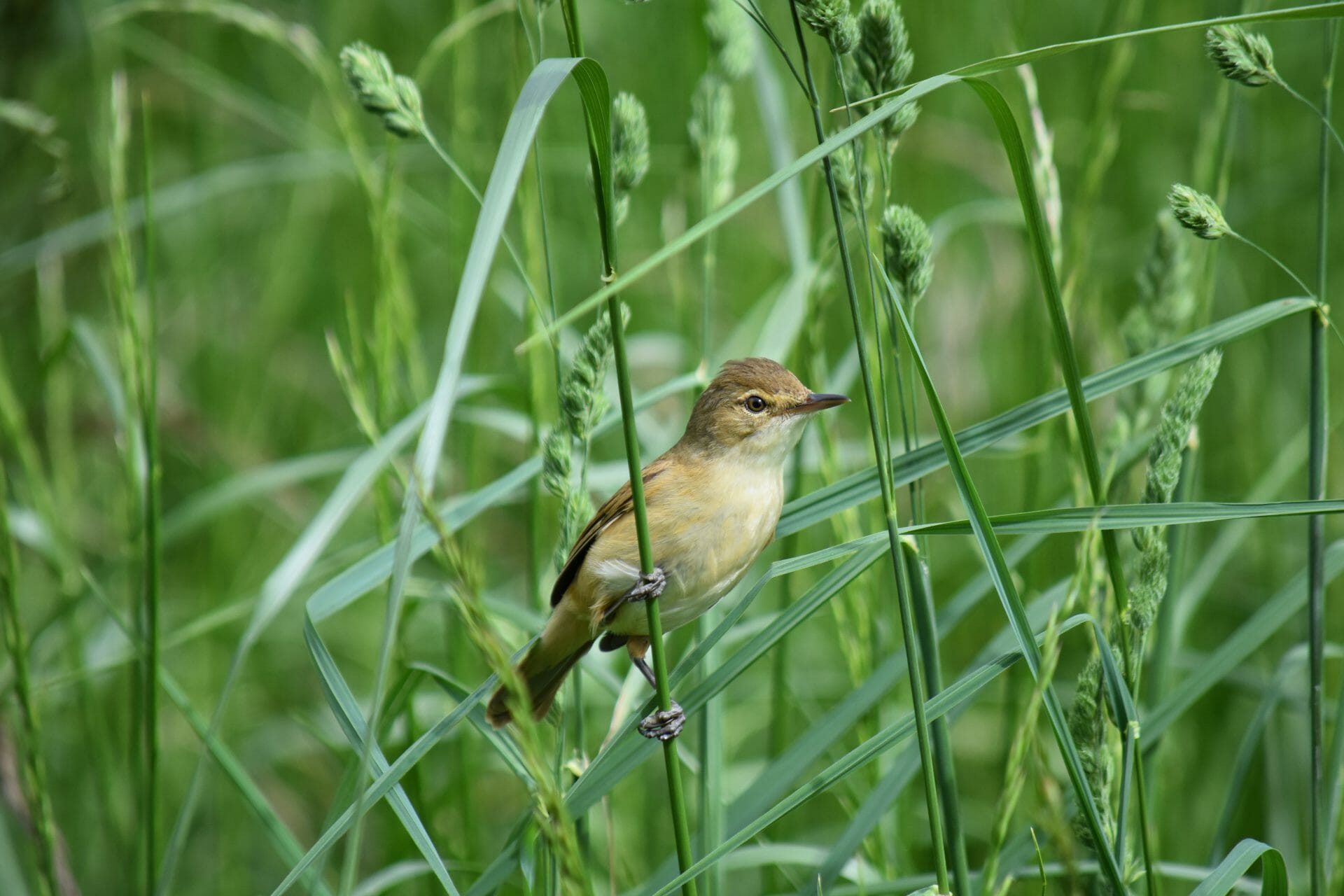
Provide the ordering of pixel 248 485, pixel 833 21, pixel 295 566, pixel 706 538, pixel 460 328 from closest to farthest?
1. pixel 460 328
2. pixel 833 21
3. pixel 295 566
4. pixel 706 538
5. pixel 248 485

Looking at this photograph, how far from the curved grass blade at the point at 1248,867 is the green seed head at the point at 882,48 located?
119cm

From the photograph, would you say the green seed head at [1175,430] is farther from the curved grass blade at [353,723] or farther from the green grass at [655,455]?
the curved grass blade at [353,723]

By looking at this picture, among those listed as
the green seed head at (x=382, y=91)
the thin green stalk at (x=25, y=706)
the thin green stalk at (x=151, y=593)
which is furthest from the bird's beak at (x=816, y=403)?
the thin green stalk at (x=25, y=706)

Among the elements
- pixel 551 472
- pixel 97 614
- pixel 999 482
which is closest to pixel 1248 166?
pixel 999 482

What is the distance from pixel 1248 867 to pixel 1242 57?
1.14 m

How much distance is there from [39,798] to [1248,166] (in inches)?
152

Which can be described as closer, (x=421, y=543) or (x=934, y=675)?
(x=934, y=675)

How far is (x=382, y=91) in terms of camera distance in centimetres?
150

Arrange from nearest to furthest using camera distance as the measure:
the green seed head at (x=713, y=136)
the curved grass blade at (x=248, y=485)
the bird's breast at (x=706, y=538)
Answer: the bird's breast at (x=706, y=538) < the green seed head at (x=713, y=136) < the curved grass blade at (x=248, y=485)

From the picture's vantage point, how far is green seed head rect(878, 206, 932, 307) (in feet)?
4.91

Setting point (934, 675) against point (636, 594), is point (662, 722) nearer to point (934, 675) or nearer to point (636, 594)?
point (636, 594)

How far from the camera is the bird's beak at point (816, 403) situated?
201 cm

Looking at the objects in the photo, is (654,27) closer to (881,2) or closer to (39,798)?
(881,2)

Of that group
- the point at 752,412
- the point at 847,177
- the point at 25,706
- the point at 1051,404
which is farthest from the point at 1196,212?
the point at 25,706
